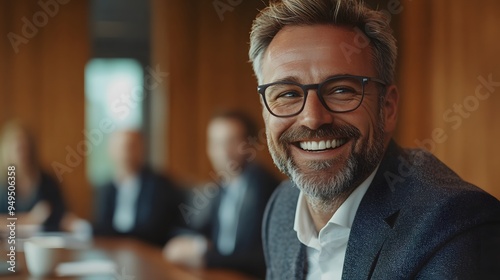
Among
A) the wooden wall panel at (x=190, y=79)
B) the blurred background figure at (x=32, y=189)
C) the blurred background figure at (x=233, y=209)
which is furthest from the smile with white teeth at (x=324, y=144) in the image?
the wooden wall panel at (x=190, y=79)

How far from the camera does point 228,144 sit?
2080mm

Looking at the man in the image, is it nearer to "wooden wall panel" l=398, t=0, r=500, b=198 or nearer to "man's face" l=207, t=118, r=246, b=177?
"wooden wall panel" l=398, t=0, r=500, b=198

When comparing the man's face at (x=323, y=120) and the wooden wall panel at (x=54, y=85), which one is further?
the wooden wall panel at (x=54, y=85)

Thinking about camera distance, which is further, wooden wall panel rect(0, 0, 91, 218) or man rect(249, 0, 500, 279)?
wooden wall panel rect(0, 0, 91, 218)

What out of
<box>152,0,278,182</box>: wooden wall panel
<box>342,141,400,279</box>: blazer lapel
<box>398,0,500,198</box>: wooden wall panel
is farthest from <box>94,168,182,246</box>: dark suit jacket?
<box>342,141,400,279</box>: blazer lapel

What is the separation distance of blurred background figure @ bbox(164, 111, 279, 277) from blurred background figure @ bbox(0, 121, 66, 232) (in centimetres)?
45

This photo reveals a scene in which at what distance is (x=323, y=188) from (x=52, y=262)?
0.76m

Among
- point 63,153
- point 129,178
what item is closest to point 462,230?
point 129,178

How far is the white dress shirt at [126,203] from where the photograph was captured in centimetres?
260

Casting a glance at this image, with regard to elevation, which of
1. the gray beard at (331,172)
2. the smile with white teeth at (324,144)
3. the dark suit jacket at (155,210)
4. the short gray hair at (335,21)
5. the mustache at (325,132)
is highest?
the short gray hair at (335,21)

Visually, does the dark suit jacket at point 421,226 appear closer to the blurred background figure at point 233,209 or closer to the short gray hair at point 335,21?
the short gray hair at point 335,21

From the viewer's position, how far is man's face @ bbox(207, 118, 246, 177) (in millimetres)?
2054

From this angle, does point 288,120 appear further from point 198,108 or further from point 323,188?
point 198,108

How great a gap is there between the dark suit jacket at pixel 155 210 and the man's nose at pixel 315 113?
75.1 inches
